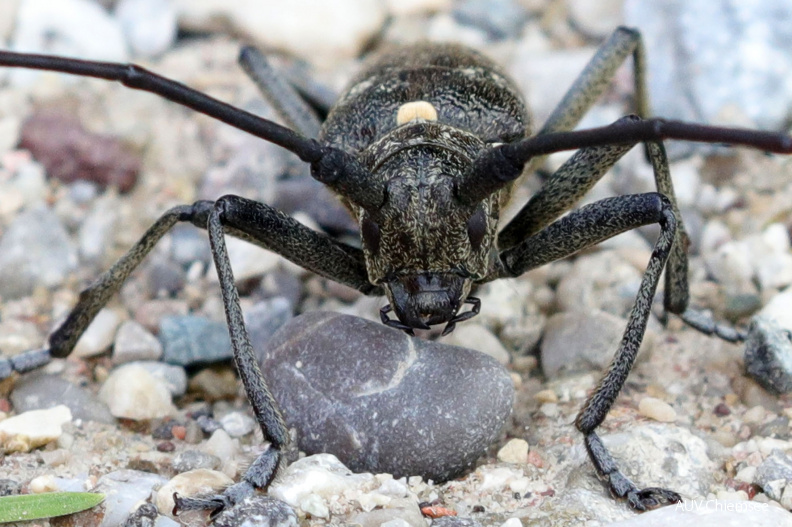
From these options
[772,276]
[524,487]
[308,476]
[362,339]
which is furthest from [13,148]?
[772,276]

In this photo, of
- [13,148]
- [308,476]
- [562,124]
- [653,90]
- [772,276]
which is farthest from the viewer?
[653,90]

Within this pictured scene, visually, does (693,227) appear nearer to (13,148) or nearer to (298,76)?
(298,76)

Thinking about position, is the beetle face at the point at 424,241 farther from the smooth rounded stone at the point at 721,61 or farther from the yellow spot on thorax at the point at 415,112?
the smooth rounded stone at the point at 721,61

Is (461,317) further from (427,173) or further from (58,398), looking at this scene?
(58,398)

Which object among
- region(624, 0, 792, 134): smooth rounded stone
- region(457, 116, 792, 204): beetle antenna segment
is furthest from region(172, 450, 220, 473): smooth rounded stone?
region(624, 0, 792, 134): smooth rounded stone

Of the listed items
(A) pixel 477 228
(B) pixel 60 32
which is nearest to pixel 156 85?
(A) pixel 477 228

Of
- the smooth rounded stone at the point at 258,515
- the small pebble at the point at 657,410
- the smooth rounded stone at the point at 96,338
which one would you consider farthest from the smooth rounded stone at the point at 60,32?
A: the small pebble at the point at 657,410
